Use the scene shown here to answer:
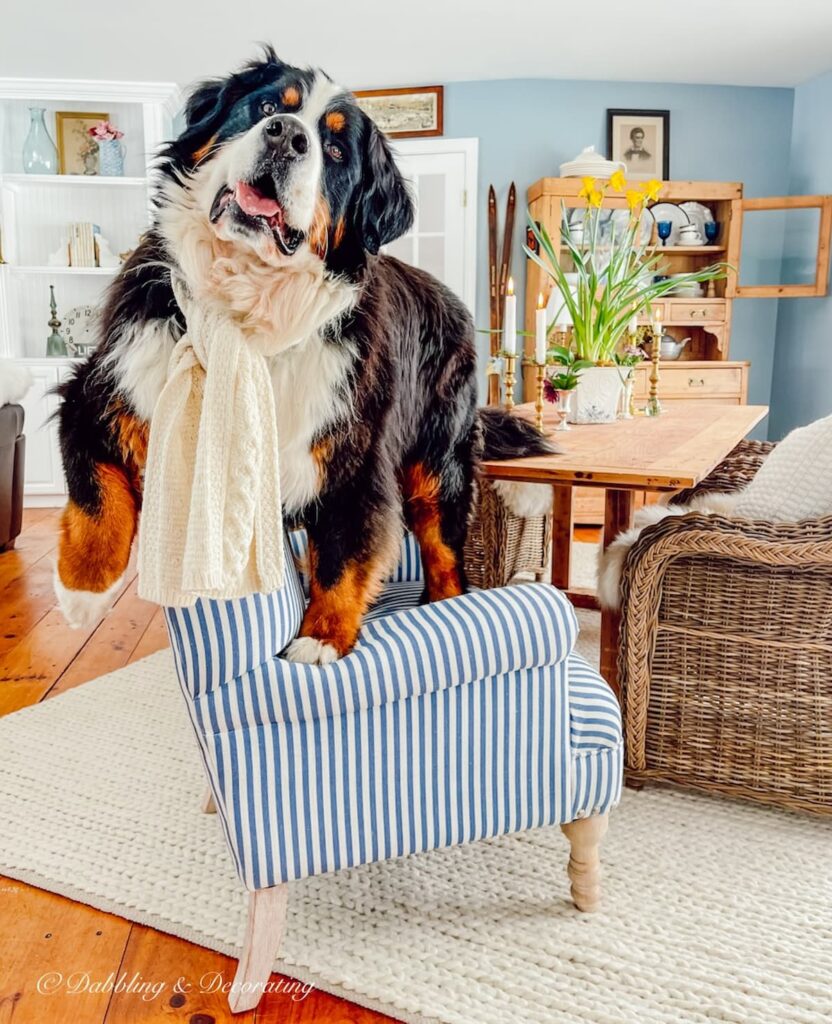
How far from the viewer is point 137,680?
231cm

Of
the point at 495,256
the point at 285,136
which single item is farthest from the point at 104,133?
the point at 285,136

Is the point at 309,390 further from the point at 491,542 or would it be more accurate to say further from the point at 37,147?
the point at 37,147

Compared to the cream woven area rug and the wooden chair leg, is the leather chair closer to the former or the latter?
the cream woven area rug

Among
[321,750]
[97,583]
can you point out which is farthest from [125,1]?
[321,750]

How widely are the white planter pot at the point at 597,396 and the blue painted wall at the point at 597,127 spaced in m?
2.78

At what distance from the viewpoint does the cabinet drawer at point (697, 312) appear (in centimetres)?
461

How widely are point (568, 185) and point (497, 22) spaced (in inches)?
34.8

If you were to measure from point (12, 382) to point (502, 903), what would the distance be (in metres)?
3.06

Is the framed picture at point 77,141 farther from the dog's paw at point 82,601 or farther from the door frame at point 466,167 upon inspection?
the dog's paw at point 82,601

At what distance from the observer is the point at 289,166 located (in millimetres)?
948

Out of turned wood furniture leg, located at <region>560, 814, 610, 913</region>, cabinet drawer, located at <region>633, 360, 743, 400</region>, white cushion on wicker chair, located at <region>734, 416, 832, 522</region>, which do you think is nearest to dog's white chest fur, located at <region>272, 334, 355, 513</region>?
turned wood furniture leg, located at <region>560, 814, 610, 913</region>

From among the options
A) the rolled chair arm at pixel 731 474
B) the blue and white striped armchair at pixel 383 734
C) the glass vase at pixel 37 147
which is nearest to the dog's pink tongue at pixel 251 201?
the blue and white striped armchair at pixel 383 734

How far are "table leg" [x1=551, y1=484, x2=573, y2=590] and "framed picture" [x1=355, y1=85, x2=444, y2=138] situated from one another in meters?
3.02

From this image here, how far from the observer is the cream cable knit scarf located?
0.96m
